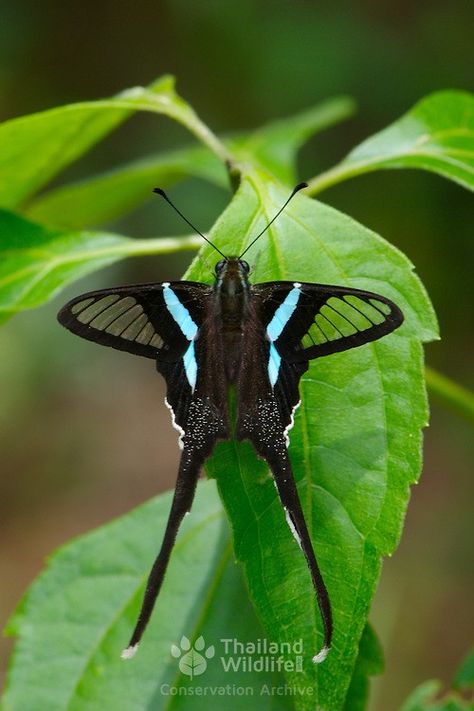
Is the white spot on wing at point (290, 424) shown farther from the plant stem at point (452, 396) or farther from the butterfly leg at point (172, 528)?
the plant stem at point (452, 396)

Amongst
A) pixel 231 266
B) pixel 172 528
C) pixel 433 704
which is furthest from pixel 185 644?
pixel 231 266

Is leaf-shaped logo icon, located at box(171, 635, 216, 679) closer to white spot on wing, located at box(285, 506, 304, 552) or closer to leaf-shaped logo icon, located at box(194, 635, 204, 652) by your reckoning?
leaf-shaped logo icon, located at box(194, 635, 204, 652)

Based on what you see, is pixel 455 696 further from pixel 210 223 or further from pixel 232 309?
pixel 210 223

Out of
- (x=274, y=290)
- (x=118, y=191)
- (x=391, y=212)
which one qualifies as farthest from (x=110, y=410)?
(x=274, y=290)

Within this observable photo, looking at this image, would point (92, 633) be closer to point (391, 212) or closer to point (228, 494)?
point (228, 494)

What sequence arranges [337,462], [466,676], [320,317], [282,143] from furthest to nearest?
1. [282,143]
2. [466,676]
3. [320,317]
4. [337,462]

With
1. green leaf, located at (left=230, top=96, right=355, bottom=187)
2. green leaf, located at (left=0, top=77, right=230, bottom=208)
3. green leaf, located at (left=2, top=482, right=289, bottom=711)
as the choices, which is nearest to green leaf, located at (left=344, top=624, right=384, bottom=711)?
green leaf, located at (left=2, top=482, right=289, bottom=711)
